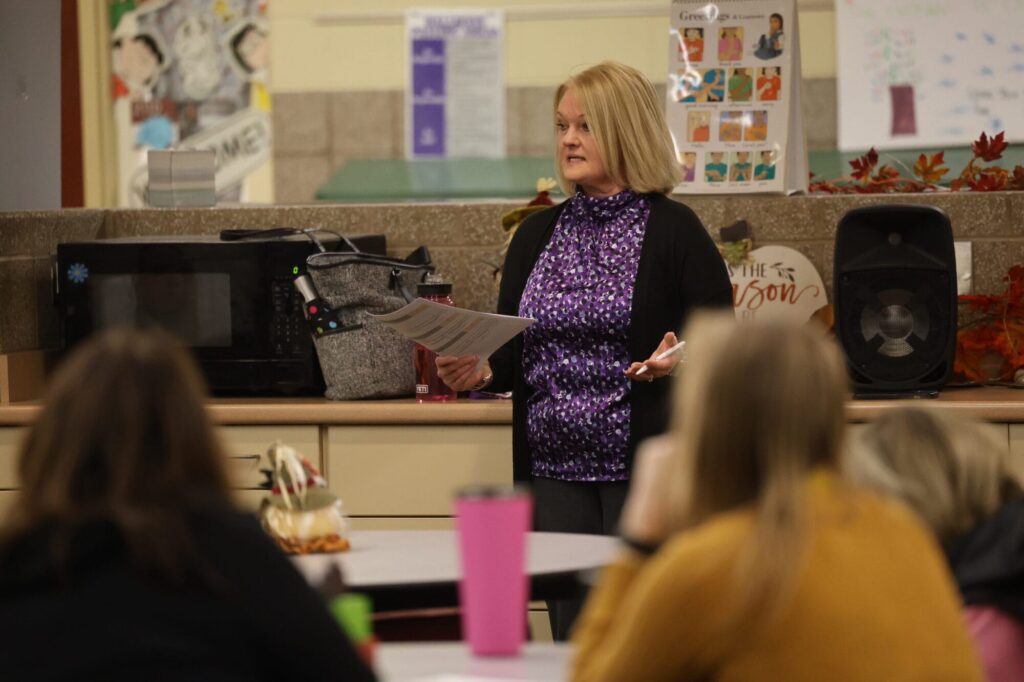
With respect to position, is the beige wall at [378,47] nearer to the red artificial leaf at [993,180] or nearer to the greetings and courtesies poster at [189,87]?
the greetings and courtesies poster at [189,87]

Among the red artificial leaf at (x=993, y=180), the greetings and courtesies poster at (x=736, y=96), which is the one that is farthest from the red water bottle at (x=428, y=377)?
the red artificial leaf at (x=993, y=180)

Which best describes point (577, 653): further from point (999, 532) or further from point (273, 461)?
point (273, 461)

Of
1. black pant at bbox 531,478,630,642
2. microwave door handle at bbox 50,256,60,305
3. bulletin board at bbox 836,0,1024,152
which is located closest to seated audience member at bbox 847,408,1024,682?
black pant at bbox 531,478,630,642

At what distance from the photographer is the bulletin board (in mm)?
6414

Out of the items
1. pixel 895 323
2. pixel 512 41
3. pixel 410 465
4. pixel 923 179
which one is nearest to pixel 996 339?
pixel 895 323

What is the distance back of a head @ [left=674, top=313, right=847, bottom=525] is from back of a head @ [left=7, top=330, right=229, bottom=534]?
477 mm

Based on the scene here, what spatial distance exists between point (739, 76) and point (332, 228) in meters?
1.23

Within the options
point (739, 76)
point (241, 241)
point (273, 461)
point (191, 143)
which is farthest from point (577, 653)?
point (191, 143)

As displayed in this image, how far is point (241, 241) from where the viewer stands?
3.96 m

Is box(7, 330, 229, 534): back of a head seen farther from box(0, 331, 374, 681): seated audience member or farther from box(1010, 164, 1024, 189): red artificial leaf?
Answer: box(1010, 164, 1024, 189): red artificial leaf

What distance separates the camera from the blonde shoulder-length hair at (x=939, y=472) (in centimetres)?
176

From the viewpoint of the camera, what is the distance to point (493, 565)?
177cm

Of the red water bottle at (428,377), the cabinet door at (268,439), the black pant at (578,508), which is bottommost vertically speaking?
the black pant at (578,508)

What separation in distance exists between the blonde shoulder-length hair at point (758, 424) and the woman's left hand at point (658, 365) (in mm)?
1413
